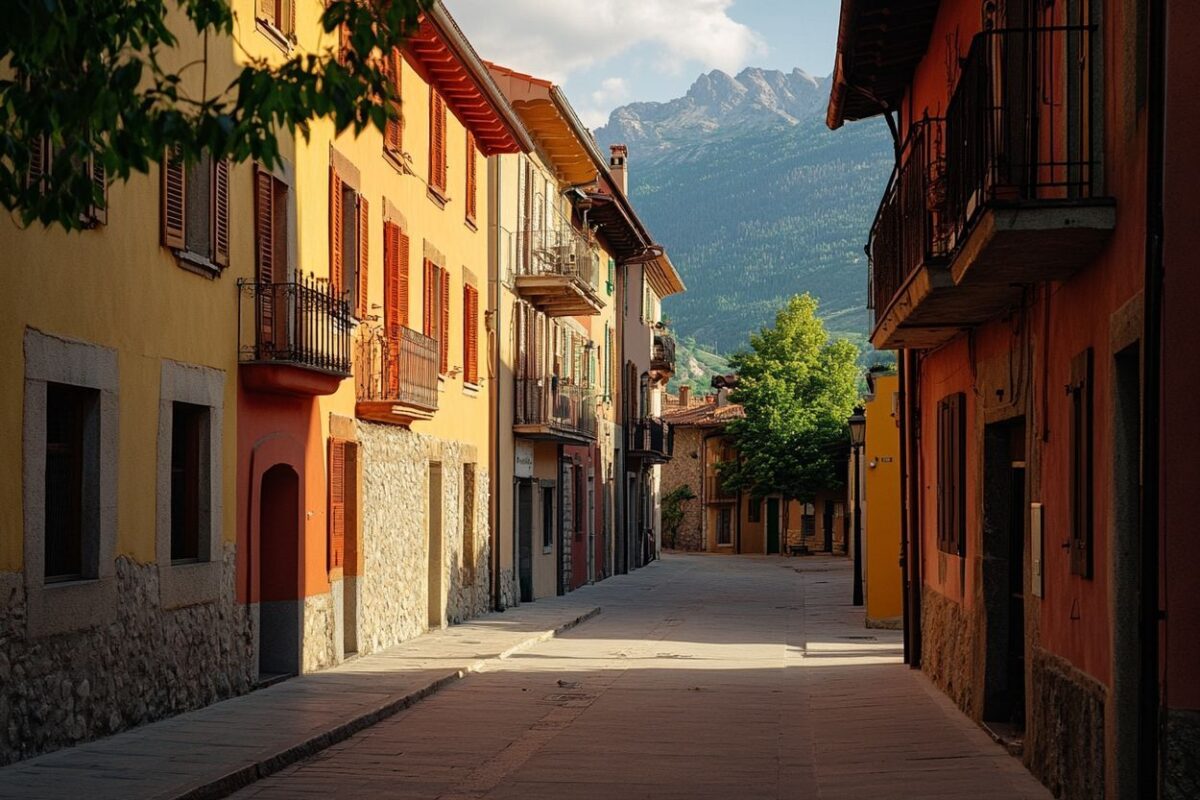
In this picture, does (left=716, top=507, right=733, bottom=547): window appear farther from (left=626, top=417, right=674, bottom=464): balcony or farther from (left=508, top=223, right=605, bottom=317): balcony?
(left=508, top=223, right=605, bottom=317): balcony

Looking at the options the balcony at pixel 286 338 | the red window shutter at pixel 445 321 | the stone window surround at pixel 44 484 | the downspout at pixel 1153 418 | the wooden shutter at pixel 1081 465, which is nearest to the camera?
the downspout at pixel 1153 418

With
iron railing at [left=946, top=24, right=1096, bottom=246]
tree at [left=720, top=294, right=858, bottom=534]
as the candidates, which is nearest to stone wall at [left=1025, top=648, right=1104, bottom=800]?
iron railing at [left=946, top=24, right=1096, bottom=246]

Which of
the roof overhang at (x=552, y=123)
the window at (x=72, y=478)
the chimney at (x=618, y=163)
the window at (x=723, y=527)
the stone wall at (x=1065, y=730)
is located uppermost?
the chimney at (x=618, y=163)

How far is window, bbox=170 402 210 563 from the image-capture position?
1577 centimetres

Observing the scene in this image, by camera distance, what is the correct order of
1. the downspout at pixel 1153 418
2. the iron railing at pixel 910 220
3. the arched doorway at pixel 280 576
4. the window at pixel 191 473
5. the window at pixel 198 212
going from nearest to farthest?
the downspout at pixel 1153 418, the iron railing at pixel 910 220, the window at pixel 198 212, the window at pixel 191 473, the arched doorway at pixel 280 576

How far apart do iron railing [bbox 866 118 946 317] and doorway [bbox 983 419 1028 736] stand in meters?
1.64

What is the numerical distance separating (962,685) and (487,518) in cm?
1494

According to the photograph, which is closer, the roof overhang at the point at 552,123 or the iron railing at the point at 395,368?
the iron railing at the point at 395,368

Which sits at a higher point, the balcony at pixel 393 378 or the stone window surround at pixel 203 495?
the balcony at pixel 393 378

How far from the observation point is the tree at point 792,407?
2901 inches

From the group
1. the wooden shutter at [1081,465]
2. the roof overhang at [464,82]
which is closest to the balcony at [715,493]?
the roof overhang at [464,82]

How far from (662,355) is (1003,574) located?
47.3 m

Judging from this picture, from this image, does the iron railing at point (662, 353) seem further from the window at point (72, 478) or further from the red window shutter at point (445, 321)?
the window at point (72, 478)

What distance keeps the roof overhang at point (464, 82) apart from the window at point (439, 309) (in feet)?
8.36
